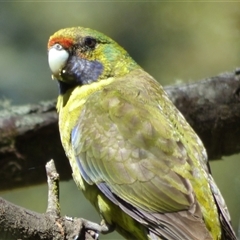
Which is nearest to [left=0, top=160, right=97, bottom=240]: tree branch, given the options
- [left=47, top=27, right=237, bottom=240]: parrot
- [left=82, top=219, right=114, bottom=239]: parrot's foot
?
[left=82, top=219, right=114, bottom=239]: parrot's foot

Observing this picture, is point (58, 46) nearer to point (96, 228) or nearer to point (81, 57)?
point (81, 57)

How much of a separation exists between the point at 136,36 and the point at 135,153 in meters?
3.54

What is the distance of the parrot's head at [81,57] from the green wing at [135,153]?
198 millimetres

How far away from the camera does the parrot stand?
9.04 feet

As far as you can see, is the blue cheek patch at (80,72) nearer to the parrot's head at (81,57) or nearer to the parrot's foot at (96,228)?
the parrot's head at (81,57)

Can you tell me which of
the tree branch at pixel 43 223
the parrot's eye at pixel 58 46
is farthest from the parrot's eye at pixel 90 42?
the tree branch at pixel 43 223

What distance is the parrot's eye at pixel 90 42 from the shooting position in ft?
Answer: 11.3

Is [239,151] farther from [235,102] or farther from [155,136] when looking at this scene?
[155,136]

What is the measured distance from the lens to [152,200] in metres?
2.80

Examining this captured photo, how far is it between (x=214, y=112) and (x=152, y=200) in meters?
1.45

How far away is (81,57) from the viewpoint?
343cm

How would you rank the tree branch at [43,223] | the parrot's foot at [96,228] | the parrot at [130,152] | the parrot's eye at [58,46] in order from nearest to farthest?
the tree branch at [43,223] < the parrot at [130,152] < the parrot's foot at [96,228] < the parrot's eye at [58,46]

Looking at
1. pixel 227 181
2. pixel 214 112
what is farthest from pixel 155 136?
pixel 227 181

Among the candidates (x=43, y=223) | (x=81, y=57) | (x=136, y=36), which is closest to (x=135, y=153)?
(x=43, y=223)
